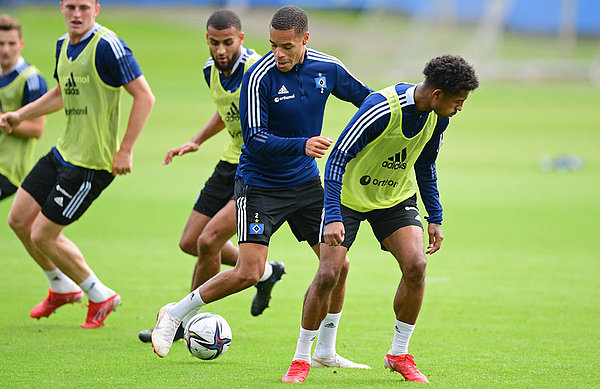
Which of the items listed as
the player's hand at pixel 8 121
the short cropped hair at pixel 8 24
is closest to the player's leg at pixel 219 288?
the player's hand at pixel 8 121

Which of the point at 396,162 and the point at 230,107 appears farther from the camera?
the point at 230,107

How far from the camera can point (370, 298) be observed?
9.77 meters

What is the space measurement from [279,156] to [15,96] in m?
3.90

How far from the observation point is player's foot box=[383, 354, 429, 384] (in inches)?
248

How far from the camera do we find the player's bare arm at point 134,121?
7840mm

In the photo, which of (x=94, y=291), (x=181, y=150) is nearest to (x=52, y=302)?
(x=94, y=291)

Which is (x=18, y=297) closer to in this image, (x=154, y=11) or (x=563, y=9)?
(x=563, y=9)

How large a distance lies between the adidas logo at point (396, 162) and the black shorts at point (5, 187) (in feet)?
15.1

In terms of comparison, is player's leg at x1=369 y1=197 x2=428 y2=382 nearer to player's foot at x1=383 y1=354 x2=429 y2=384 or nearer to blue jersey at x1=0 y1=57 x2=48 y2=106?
player's foot at x1=383 y1=354 x2=429 y2=384

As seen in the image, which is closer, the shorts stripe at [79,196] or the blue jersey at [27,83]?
the shorts stripe at [79,196]

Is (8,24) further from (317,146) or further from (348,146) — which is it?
(348,146)

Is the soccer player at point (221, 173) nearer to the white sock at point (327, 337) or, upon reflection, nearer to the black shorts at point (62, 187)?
the black shorts at point (62, 187)

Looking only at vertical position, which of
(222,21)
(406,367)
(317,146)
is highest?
(222,21)

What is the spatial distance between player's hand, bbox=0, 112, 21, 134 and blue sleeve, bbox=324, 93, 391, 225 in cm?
366
